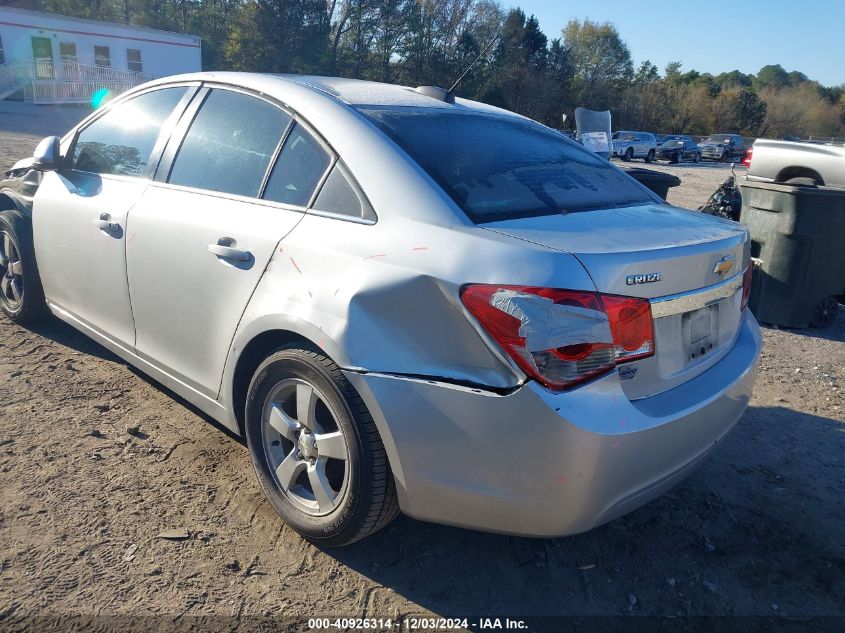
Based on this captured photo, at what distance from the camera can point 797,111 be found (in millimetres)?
62781

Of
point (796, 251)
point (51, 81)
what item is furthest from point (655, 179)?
point (51, 81)

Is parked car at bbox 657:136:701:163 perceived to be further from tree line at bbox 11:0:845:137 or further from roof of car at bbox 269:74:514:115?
roof of car at bbox 269:74:514:115

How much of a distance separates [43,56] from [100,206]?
36.2 metres

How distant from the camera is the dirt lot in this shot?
2.34m

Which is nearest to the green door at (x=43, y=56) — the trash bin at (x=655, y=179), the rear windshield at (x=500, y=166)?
the trash bin at (x=655, y=179)

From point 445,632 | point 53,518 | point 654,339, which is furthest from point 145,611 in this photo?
point 654,339

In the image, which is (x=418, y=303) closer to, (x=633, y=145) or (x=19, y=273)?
(x=19, y=273)

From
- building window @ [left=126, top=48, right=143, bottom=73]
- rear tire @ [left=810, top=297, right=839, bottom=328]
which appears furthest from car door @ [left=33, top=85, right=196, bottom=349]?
building window @ [left=126, top=48, right=143, bottom=73]

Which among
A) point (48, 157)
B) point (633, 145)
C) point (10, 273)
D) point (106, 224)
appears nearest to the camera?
point (106, 224)

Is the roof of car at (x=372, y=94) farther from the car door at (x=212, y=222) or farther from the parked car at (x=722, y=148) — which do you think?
the parked car at (x=722, y=148)

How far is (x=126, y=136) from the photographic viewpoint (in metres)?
3.62

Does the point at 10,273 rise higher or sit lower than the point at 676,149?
higher

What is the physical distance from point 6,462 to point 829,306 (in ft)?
20.8

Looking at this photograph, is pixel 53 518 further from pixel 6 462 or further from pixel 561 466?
pixel 561 466
